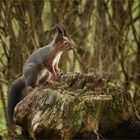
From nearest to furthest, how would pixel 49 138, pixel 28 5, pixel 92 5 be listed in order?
pixel 49 138 < pixel 28 5 < pixel 92 5

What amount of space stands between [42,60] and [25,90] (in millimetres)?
374

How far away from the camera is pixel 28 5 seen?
23.6ft

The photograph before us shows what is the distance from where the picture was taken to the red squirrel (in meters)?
5.10

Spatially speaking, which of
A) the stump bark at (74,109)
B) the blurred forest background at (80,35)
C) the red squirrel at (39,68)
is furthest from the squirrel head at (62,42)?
the blurred forest background at (80,35)

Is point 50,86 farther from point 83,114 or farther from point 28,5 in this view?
point 28,5

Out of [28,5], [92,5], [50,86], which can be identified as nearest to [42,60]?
[50,86]

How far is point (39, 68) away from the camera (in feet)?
17.0

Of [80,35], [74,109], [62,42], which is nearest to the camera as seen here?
[74,109]

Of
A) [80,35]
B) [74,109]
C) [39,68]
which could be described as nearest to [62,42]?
[39,68]

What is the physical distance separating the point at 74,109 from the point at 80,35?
445cm

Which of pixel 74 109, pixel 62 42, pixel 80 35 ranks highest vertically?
pixel 62 42

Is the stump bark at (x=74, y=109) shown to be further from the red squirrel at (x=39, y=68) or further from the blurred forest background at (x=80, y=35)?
the blurred forest background at (x=80, y=35)

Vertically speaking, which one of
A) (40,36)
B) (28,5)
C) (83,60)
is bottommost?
(83,60)

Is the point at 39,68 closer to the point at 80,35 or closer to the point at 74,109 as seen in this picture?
the point at 74,109
